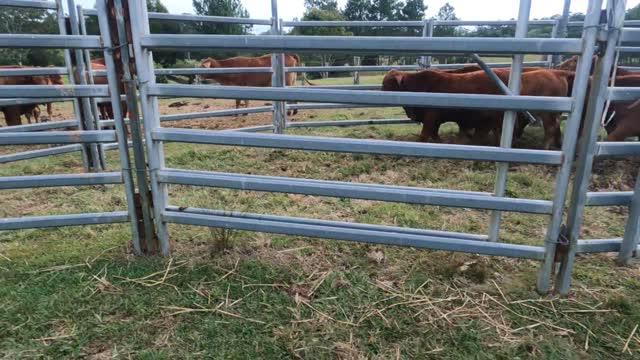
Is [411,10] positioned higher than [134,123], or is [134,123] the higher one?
[411,10]

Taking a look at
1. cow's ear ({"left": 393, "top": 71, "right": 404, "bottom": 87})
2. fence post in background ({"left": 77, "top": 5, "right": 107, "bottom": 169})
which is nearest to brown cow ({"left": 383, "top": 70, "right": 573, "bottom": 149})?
cow's ear ({"left": 393, "top": 71, "right": 404, "bottom": 87})

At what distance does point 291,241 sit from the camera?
2758 mm

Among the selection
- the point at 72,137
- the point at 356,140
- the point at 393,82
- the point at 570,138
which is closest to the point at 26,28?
the point at 393,82

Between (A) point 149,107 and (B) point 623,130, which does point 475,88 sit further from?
(A) point 149,107

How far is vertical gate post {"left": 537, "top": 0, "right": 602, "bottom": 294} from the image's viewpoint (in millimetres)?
1719

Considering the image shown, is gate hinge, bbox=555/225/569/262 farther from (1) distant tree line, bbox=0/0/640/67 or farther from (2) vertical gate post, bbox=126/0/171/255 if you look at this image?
(2) vertical gate post, bbox=126/0/171/255

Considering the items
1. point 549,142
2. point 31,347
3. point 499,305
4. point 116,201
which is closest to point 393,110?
point 549,142

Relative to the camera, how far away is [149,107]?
2.21 meters

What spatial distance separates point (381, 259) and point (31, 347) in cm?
186

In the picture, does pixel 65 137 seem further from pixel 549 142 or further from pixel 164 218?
pixel 549 142

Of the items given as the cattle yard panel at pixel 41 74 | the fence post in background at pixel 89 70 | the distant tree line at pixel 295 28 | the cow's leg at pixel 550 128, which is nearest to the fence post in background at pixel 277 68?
the distant tree line at pixel 295 28

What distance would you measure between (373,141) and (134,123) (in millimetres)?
1342

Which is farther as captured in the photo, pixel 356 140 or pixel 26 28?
pixel 26 28

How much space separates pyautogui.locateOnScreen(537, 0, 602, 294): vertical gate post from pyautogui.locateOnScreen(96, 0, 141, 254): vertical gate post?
2.28 metres
